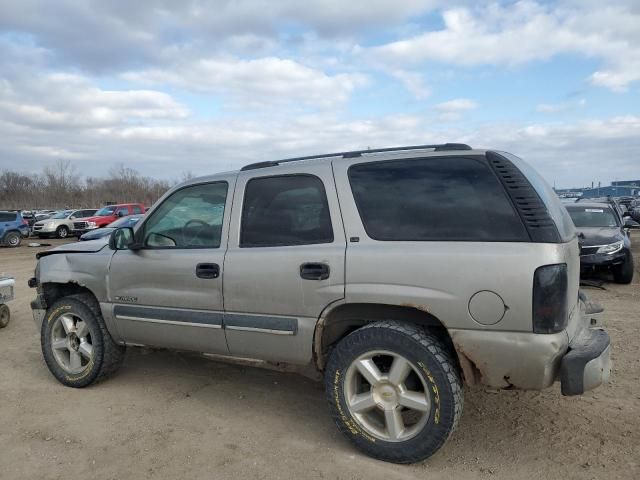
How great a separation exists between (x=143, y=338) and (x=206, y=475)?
145cm

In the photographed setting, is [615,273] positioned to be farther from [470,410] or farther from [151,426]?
[151,426]

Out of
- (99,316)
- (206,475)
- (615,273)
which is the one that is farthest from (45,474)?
(615,273)

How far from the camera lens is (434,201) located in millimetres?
3057

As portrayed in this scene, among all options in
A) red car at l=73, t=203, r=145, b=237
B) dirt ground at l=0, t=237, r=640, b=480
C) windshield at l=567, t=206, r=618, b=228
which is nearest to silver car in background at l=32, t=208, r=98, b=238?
red car at l=73, t=203, r=145, b=237

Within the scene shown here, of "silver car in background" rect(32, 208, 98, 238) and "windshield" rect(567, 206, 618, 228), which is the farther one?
"silver car in background" rect(32, 208, 98, 238)

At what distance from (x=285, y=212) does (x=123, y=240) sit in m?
1.43

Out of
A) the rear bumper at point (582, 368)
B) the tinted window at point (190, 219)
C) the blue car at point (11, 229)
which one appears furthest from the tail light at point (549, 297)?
the blue car at point (11, 229)

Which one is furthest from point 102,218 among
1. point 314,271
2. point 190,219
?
point 314,271

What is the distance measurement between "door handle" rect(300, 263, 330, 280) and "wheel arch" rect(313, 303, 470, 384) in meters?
0.21

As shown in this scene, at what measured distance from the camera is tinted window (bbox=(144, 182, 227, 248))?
3834 mm

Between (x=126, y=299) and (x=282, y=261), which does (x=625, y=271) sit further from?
(x=126, y=299)

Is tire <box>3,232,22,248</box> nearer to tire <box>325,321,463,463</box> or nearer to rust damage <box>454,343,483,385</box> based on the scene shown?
tire <box>325,321,463,463</box>

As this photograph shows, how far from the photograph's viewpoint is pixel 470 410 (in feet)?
12.6

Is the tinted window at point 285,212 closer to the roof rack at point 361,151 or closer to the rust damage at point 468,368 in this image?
the roof rack at point 361,151
